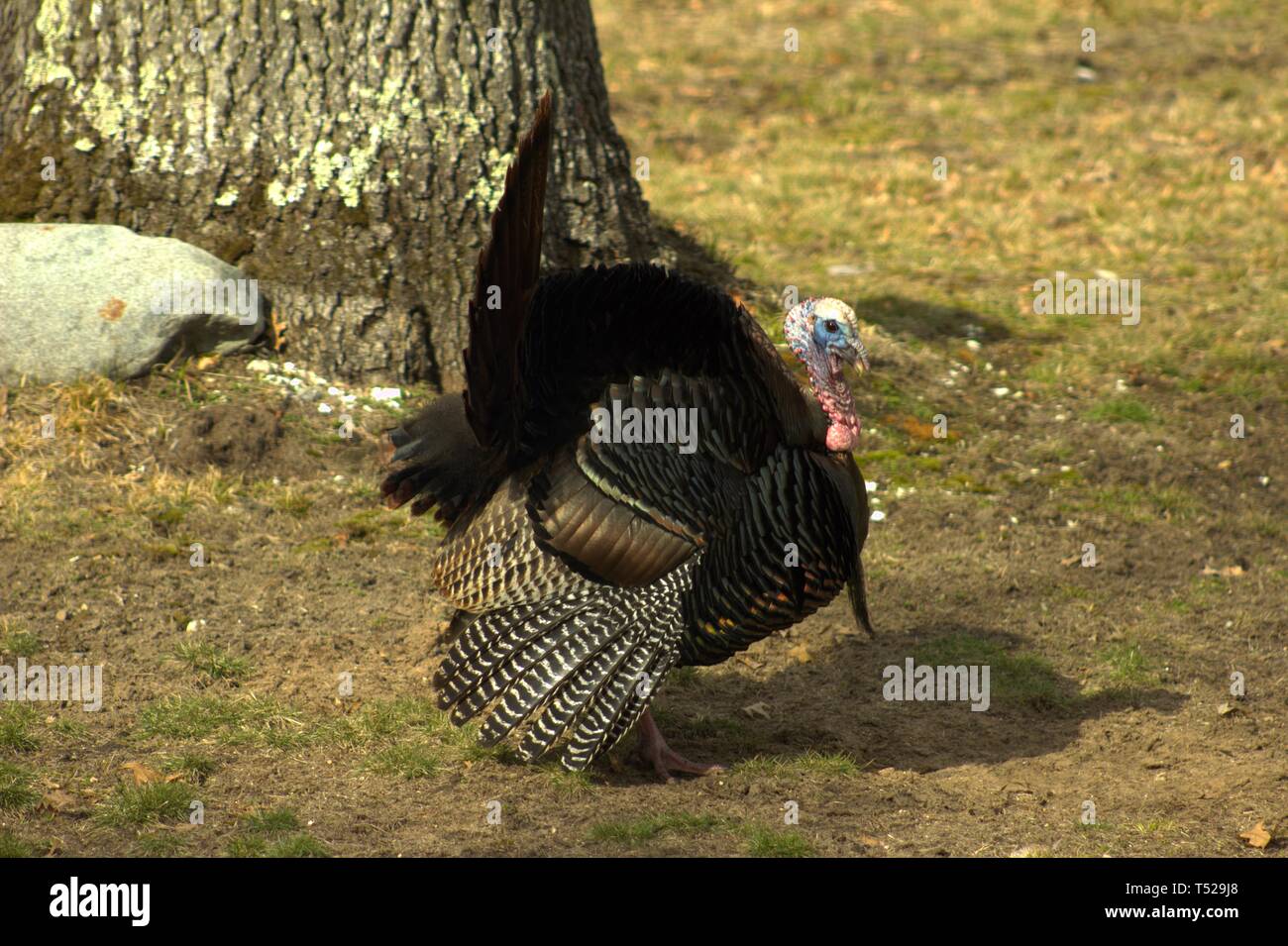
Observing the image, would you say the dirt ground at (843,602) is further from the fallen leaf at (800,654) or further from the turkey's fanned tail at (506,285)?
the turkey's fanned tail at (506,285)

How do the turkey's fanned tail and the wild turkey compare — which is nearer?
the turkey's fanned tail

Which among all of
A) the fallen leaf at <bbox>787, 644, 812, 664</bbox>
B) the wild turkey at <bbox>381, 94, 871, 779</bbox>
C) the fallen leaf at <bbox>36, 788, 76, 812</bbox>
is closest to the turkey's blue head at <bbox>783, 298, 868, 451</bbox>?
the wild turkey at <bbox>381, 94, 871, 779</bbox>

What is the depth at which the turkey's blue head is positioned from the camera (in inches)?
190

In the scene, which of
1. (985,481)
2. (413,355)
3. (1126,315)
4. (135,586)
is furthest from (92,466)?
(1126,315)

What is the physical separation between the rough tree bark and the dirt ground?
487 millimetres

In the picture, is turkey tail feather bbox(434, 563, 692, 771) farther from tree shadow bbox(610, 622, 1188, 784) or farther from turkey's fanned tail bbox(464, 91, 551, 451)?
turkey's fanned tail bbox(464, 91, 551, 451)

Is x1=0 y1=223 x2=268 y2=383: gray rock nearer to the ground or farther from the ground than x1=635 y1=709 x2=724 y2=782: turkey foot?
farther from the ground

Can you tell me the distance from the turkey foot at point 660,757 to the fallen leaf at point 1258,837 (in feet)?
5.40

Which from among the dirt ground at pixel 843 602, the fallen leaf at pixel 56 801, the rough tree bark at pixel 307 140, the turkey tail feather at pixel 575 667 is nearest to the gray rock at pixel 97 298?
the dirt ground at pixel 843 602

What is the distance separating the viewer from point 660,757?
4.88 meters

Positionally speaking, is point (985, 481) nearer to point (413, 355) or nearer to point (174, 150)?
point (413, 355)

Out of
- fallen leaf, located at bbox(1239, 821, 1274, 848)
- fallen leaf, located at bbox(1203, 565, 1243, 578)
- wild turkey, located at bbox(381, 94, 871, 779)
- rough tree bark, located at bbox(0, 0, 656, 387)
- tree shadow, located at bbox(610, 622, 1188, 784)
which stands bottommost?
tree shadow, located at bbox(610, 622, 1188, 784)

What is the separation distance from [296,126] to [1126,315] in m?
5.24
